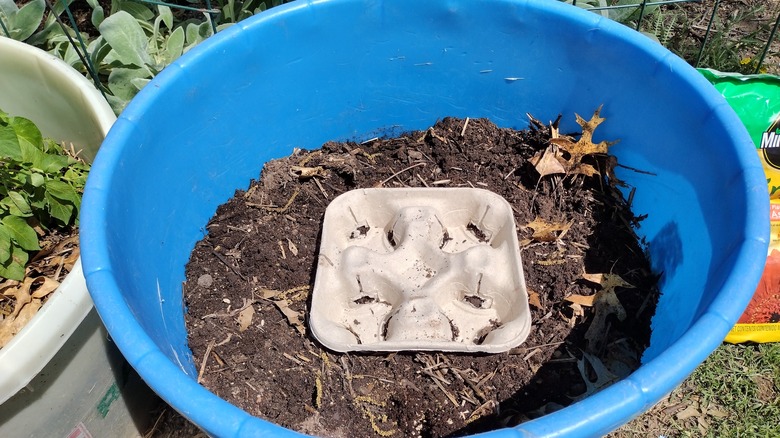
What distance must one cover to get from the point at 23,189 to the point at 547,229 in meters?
1.05

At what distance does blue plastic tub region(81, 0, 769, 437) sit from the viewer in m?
0.81

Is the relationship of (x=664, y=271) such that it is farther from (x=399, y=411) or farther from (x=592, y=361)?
(x=399, y=411)

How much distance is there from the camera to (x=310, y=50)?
1318mm

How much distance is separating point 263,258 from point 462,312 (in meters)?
0.42

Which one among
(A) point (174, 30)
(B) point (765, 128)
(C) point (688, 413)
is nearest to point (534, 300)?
(C) point (688, 413)

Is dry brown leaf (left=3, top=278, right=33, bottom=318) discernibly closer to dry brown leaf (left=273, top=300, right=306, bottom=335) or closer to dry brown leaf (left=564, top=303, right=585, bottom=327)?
dry brown leaf (left=273, top=300, right=306, bottom=335)

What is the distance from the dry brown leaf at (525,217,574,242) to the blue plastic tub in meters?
0.16

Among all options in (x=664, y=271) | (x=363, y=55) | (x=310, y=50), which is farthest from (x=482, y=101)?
(x=664, y=271)

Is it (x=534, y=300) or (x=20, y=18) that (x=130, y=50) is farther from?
(x=534, y=300)

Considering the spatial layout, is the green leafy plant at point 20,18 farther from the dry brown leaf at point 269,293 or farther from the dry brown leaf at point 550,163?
the dry brown leaf at point 550,163

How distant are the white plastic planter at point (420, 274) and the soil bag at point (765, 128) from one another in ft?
1.87

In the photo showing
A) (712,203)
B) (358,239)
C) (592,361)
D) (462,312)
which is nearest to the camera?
(712,203)

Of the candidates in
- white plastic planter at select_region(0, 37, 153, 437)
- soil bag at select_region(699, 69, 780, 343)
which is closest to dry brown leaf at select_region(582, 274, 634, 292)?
soil bag at select_region(699, 69, 780, 343)

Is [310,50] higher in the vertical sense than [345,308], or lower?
higher
